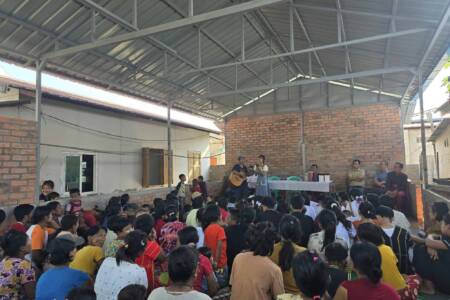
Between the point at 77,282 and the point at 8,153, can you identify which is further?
the point at 8,153

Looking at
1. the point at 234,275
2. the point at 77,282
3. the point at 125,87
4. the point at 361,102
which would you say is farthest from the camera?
the point at 361,102

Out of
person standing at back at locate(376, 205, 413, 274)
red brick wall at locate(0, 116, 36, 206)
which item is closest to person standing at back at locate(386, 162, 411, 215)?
person standing at back at locate(376, 205, 413, 274)

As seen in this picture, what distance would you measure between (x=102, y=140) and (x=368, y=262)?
7.47m

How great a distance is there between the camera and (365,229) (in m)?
2.73

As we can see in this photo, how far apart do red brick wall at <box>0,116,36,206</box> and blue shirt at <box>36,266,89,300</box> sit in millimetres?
3063

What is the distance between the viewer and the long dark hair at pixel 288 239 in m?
2.78

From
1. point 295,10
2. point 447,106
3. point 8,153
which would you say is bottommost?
point 8,153

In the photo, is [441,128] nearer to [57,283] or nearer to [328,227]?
[328,227]

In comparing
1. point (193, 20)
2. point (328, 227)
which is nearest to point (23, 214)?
point (193, 20)

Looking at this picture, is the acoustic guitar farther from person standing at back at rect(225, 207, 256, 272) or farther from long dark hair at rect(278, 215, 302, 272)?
long dark hair at rect(278, 215, 302, 272)

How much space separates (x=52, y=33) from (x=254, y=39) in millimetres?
4944

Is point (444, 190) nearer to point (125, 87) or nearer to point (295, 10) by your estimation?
point (295, 10)

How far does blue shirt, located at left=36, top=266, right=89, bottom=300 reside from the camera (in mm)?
2209

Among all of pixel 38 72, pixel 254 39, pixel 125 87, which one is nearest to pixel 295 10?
pixel 254 39
